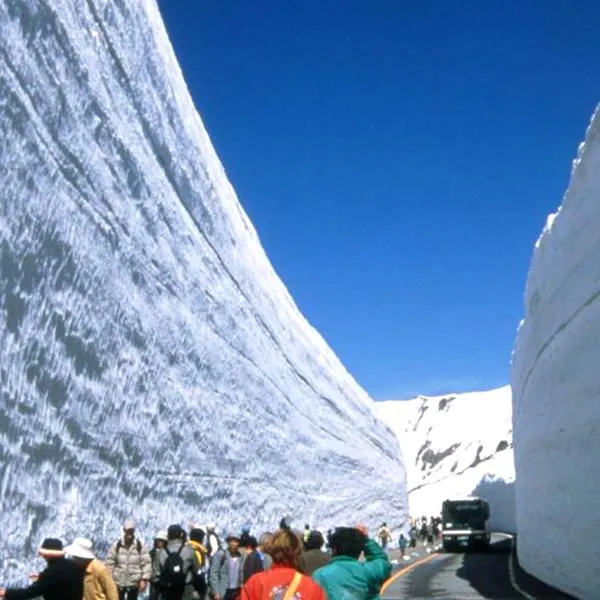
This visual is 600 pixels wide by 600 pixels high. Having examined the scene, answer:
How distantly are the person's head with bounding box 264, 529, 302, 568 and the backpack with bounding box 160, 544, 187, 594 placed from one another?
4858 mm

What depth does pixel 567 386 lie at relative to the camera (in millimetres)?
15891

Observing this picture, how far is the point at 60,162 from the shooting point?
11.8 metres

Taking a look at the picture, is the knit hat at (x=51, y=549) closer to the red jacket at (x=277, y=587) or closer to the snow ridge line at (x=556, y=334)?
the red jacket at (x=277, y=587)

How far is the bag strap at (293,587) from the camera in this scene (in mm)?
4398

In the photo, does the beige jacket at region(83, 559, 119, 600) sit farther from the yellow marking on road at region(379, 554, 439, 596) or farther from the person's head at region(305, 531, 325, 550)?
the yellow marking on road at region(379, 554, 439, 596)

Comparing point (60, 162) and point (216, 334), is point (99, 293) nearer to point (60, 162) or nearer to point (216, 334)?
point (60, 162)

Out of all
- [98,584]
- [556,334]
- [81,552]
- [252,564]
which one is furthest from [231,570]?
[556,334]

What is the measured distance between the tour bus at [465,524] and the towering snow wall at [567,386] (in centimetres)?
1190

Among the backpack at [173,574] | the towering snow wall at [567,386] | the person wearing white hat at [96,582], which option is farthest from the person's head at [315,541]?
the towering snow wall at [567,386]

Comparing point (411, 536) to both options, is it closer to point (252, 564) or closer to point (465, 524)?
point (465, 524)

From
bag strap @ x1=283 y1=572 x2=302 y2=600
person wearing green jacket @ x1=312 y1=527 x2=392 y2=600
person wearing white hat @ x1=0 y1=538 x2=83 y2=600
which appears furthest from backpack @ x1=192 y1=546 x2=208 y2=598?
bag strap @ x1=283 y1=572 x2=302 y2=600

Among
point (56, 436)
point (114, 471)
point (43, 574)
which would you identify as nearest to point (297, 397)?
point (114, 471)

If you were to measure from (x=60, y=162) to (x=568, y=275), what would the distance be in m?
8.45

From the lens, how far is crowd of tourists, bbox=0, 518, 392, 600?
14.8ft
